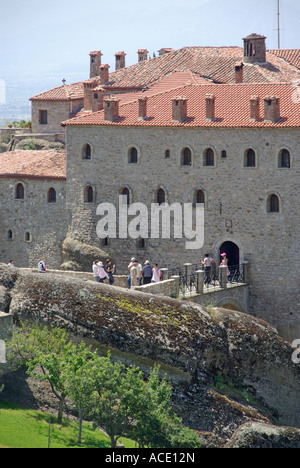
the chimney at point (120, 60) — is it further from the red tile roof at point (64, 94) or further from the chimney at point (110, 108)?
the chimney at point (110, 108)

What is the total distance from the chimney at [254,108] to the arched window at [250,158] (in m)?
1.46

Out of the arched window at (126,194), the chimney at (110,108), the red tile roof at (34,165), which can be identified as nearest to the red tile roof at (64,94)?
the red tile roof at (34,165)

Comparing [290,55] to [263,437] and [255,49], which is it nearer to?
[255,49]

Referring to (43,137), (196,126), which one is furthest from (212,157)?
(43,137)

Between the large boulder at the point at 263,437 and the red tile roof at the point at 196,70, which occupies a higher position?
the red tile roof at the point at 196,70

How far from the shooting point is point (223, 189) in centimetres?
4772

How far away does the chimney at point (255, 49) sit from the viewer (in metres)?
56.9

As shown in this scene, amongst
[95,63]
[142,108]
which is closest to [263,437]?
[142,108]

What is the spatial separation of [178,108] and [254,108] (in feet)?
12.5

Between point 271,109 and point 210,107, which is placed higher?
point 210,107

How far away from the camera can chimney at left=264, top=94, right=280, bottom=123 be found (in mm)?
46250

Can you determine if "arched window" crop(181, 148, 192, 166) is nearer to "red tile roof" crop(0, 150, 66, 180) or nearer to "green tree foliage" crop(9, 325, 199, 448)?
"red tile roof" crop(0, 150, 66, 180)

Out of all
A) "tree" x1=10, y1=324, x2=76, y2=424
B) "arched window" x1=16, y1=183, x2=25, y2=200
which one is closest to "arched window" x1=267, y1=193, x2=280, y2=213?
"arched window" x1=16, y1=183, x2=25, y2=200

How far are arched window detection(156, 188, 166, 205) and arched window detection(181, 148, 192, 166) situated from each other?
1.74 metres
